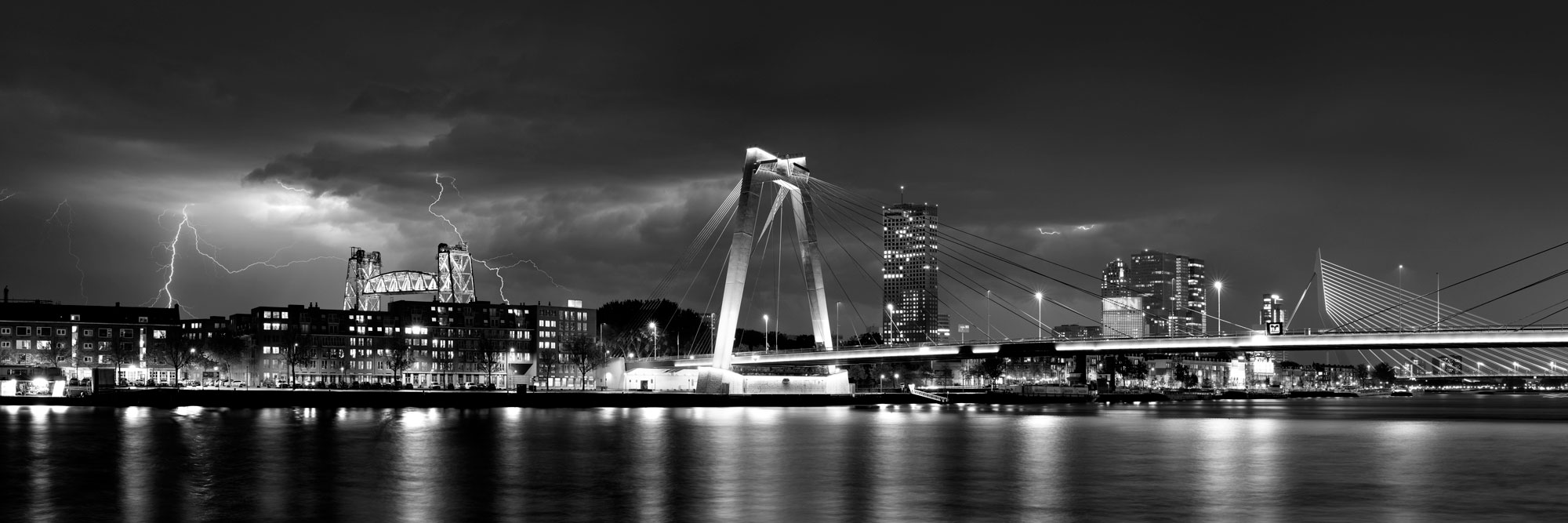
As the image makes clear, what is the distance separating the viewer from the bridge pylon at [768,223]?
96.8 meters

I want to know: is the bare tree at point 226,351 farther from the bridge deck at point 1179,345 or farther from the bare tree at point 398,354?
the bridge deck at point 1179,345

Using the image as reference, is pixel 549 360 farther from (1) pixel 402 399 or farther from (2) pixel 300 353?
(1) pixel 402 399

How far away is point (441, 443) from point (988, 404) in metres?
82.9

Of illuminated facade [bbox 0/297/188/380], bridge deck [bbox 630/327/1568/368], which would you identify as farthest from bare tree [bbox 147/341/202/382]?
bridge deck [bbox 630/327/1568/368]

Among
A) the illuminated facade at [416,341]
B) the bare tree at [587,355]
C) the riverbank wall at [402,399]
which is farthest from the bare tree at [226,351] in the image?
the riverbank wall at [402,399]

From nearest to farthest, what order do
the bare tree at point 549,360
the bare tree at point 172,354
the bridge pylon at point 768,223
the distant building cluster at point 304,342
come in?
the bridge pylon at point 768,223, the bare tree at point 172,354, the distant building cluster at point 304,342, the bare tree at point 549,360

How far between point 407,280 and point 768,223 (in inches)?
3429

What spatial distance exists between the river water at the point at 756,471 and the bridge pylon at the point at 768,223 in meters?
20.6

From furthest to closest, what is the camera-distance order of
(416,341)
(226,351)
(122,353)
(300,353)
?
(416,341) < (122,353) < (300,353) < (226,351)

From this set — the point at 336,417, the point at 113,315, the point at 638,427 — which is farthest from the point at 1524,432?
the point at 113,315

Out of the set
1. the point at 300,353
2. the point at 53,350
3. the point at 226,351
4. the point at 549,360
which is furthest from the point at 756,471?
the point at 549,360

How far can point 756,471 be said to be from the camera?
4188 centimetres

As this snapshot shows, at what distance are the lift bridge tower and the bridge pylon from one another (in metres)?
87.0

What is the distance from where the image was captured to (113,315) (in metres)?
167
